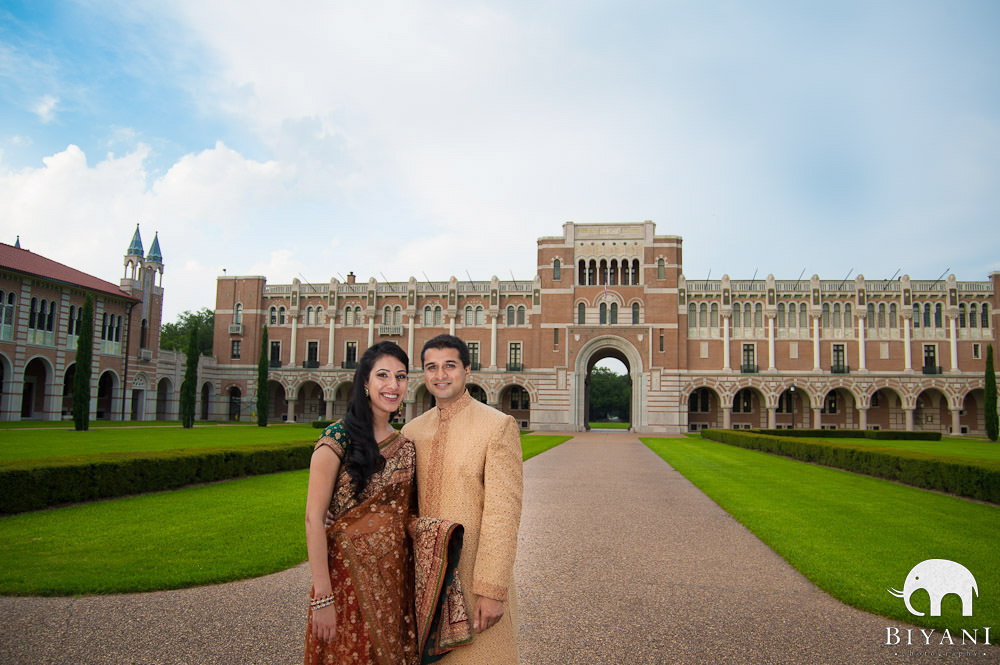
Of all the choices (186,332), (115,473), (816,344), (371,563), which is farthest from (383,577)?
(186,332)

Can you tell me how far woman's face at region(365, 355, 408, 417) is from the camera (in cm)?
334

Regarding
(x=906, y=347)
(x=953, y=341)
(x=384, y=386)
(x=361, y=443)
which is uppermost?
(x=953, y=341)

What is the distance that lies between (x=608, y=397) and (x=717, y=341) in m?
41.9

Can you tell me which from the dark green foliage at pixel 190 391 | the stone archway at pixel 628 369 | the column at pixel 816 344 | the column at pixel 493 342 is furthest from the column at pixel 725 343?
the dark green foliage at pixel 190 391

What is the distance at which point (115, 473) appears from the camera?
452 inches

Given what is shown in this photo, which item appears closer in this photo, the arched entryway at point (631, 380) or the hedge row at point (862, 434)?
the hedge row at point (862, 434)

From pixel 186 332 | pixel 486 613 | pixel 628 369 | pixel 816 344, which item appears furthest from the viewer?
pixel 186 332

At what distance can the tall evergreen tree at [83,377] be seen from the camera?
27.9 metres

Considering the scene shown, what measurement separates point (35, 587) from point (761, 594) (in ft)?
23.7

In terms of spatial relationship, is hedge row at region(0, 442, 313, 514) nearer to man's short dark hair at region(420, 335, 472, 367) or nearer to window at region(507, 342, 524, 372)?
man's short dark hair at region(420, 335, 472, 367)

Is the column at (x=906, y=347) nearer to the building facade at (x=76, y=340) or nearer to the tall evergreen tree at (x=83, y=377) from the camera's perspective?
the tall evergreen tree at (x=83, y=377)

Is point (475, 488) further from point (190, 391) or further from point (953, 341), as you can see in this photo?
point (953, 341)

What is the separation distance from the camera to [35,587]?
19.9ft

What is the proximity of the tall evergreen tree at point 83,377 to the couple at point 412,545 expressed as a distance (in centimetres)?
2967
